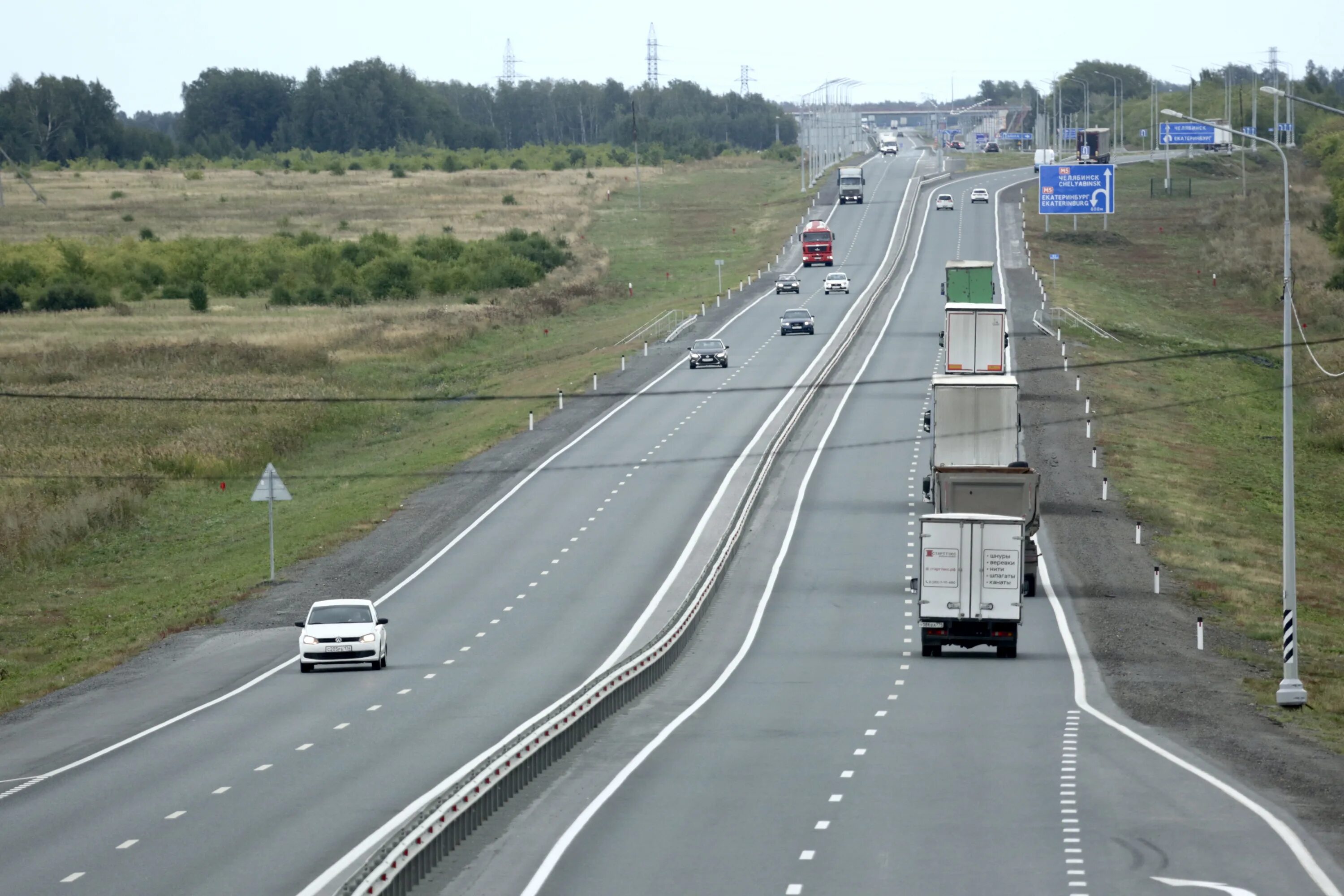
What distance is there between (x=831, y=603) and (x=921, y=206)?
4027 inches

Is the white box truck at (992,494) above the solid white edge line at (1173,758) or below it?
above

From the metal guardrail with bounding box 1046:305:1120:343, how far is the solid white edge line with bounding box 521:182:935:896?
1128 cm

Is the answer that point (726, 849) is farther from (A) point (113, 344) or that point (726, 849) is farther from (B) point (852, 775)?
(A) point (113, 344)

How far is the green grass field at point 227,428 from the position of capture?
1711 inches

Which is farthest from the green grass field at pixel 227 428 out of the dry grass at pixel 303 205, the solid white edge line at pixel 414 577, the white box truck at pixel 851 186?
the dry grass at pixel 303 205

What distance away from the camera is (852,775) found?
22.4 metres

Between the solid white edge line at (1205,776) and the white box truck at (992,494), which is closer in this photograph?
the solid white edge line at (1205,776)

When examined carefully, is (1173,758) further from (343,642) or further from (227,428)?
(227,428)

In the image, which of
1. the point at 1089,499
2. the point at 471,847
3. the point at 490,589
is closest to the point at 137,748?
the point at 471,847

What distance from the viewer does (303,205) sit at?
527 ft

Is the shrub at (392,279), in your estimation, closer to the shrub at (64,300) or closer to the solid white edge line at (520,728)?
the shrub at (64,300)

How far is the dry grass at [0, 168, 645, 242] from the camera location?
455ft

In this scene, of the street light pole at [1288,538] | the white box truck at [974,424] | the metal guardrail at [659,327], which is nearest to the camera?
the street light pole at [1288,538]

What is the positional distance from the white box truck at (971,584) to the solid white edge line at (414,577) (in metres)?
9.92
